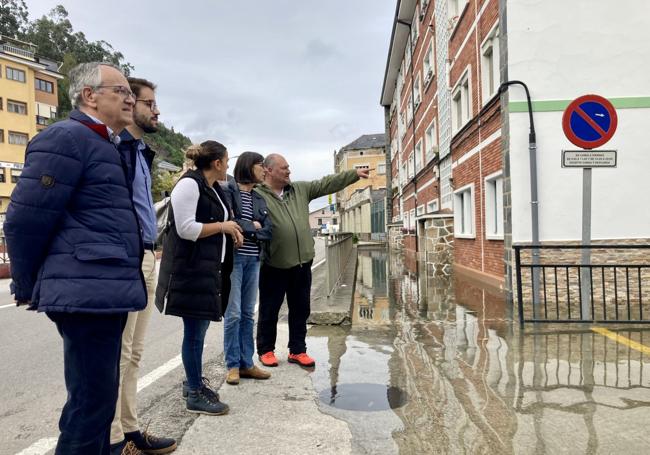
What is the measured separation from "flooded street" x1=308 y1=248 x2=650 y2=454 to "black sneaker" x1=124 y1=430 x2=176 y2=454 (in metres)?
1.12

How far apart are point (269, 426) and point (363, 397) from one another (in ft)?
2.82

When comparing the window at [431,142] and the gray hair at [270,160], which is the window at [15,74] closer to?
the window at [431,142]

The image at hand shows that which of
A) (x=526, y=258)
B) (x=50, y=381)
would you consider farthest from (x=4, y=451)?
(x=526, y=258)

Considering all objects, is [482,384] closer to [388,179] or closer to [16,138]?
[388,179]

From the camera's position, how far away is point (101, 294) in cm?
204

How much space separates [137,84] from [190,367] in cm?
192

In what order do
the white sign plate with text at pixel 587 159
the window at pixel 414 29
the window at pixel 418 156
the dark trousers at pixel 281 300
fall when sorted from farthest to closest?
1. the window at pixel 418 156
2. the window at pixel 414 29
3. the white sign plate with text at pixel 587 159
4. the dark trousers at pixel 281 300

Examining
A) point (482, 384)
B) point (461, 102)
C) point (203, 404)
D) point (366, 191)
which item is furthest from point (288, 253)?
point (366, 191)

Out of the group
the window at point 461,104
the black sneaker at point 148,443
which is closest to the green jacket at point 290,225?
the black sneaker at point 148,443

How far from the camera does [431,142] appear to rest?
2084 centimetres

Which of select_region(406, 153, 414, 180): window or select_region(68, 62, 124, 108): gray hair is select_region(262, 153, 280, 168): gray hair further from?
select_region(406, 153, 414, 180): window

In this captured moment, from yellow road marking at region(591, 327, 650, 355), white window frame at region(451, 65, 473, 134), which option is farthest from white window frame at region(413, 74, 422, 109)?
yellow road marking at region(591, 327, 650, 355)

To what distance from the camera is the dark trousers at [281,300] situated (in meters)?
4.81

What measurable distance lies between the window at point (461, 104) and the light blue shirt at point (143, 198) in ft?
37.3
